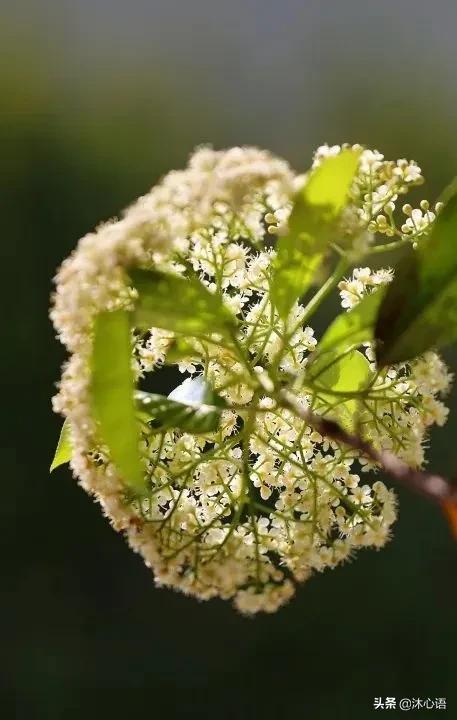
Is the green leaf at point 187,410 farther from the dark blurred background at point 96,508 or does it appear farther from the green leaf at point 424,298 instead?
the dark blurred background at point 96,508

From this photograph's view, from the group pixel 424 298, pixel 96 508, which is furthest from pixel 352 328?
pixel 96 508

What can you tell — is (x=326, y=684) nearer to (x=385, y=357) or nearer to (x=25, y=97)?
(x=25, y=97)

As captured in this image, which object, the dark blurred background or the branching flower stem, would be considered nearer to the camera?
the branching flower stem

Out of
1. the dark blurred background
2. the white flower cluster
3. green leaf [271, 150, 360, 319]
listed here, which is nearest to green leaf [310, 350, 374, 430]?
the white flower cluster

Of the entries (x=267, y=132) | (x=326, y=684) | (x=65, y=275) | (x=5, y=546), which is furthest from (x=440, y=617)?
(x=65, y=275)

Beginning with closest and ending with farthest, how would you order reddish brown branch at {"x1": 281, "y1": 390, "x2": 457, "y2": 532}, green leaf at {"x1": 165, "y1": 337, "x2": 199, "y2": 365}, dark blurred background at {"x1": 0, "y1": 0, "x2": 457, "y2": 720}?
reddish brown branch at {"x1": 281, "y1": 390, "x2": 457, "y2": 532}
green leaf at {"x1": 165, "y1": 337, "x2": 199, "y2": 365}
dark blurred background at {"x1": 0, "y1": 0, "x2": 457, "y2": 720}

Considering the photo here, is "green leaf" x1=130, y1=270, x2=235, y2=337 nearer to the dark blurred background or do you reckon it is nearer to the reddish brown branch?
the reddish brown branch
